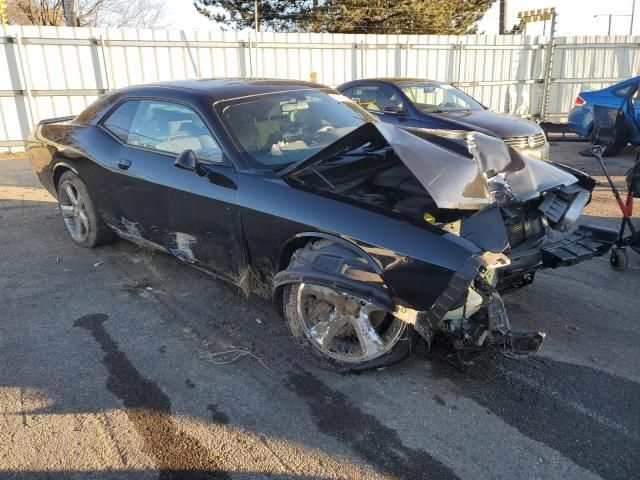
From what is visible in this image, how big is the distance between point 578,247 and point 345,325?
165 centimetres

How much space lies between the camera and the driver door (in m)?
3.49

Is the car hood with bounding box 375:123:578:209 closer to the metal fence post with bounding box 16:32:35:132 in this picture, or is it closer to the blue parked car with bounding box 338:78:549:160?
the blue parked car with bounding box 338:78:549:160

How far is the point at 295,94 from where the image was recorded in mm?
4168

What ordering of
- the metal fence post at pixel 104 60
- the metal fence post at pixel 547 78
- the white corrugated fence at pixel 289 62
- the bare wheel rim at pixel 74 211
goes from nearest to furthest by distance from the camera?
1. the bare wheel rim at pixel 74 211
2. the white corrugated fence at pixel 289 62
3. the metal fence post at pixel 104 60
4. the metal fence post at pixel 547 78

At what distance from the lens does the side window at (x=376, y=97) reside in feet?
27.9

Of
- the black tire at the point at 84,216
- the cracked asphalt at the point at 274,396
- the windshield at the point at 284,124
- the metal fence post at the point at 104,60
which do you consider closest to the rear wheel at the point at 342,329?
the cracked asphalt at the point at 274,396

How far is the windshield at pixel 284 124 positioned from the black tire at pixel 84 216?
1945 mm

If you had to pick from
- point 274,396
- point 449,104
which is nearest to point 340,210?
point 274,396

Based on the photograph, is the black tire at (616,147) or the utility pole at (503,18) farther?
the utility pole at (503,18)

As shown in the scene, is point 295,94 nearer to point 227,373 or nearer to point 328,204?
point 328,204

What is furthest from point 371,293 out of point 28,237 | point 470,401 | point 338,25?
point 338,25

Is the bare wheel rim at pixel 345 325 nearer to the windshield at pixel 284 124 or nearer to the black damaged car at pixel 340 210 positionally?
the black damaged car at pixel 340 210

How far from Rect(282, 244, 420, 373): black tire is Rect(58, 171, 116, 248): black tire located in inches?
99.2

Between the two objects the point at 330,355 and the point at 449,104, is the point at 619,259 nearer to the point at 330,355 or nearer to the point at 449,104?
the point at 330,355
